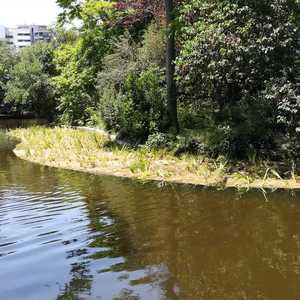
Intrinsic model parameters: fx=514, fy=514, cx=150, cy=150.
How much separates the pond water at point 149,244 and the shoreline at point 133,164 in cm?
103

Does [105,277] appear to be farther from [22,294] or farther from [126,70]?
[126,70]

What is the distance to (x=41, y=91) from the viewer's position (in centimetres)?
3588

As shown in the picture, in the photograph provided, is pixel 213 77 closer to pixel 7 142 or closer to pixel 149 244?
pixel 149 244

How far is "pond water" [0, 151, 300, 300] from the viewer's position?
19.5ft

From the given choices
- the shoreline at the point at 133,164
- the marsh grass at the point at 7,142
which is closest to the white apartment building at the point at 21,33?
the marsh grass at the point at 7,142

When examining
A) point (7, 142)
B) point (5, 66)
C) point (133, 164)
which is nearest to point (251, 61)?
point (133, 164)

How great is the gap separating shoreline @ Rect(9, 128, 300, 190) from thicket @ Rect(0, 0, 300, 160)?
2.87 ft

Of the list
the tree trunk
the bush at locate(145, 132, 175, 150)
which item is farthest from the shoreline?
the tree trunk

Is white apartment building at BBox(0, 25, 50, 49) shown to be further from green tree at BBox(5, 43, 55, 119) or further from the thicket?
the thicket

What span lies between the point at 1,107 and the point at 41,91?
944 centimetres

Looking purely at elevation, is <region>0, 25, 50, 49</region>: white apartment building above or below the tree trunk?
above

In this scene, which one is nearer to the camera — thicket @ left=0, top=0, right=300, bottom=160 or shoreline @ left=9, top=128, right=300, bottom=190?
shoreline @ left=9, top=128, right=300, bottom=190

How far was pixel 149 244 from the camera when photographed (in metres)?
7.65

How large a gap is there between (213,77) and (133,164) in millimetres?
3455
